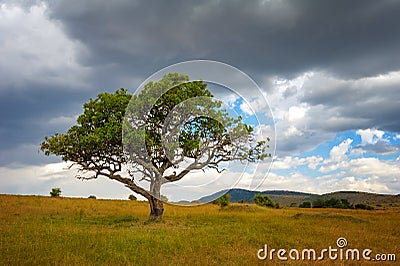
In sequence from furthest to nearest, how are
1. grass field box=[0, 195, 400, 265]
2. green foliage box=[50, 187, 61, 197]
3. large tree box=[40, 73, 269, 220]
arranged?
green foliage box=[50, 187, 61, 197] → large tree box=[40, 73, 269, 220] → grass field box=[0, 195, 400, 265]

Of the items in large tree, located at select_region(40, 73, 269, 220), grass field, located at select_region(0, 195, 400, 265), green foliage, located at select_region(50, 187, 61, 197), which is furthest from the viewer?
green foliage, located at select_region(50, 187, 61, 197)

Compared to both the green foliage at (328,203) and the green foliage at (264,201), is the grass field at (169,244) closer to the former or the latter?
the green foliage at (264,201)

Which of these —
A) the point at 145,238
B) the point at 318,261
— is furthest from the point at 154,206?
the point at 318,261

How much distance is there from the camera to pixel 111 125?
27000mm

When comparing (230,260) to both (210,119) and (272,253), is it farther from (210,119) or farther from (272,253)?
(210,119)

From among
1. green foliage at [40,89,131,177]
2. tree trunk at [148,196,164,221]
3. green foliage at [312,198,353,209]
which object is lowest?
green foliage at [312,198,353,209]

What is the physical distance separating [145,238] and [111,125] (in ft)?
36.3

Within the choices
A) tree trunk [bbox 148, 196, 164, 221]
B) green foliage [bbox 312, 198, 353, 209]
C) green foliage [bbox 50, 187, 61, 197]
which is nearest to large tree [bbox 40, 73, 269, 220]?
tree trunk [bbox 148, 196, 164, 221]

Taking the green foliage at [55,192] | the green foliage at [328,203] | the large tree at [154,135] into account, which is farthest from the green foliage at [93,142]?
the green foliage at [328,203]

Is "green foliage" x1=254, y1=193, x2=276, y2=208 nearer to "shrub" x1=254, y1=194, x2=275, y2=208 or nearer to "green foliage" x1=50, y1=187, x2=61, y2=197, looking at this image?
"shrub" x1=254, y1=194, x2=275, y2=208

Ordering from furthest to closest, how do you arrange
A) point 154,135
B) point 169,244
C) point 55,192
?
point 55,192 → point 154,135 → point 169,244

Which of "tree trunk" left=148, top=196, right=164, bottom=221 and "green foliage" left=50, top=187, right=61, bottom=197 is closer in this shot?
"tree trunk" left=148, top=196, right=164, bottom=221

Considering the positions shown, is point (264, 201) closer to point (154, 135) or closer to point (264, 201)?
point (264, 201)

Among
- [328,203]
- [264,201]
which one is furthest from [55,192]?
[328,203]
